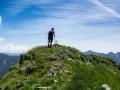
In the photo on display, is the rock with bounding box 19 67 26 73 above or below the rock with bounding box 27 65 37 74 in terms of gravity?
below

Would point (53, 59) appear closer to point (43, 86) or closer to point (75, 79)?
point (43, 86)

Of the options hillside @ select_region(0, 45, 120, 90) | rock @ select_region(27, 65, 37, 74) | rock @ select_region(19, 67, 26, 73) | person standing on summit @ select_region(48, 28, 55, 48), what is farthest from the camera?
person standing on summit @ select_region(48, 28, 55, 48)

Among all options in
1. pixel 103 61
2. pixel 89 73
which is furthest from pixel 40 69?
pixel 103 61

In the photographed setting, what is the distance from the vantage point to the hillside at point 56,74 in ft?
94.5

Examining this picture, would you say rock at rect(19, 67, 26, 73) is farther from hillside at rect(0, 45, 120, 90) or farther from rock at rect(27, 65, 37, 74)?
rock at rect(27, 65, 37, 74)

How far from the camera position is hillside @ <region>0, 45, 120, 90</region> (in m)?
28.8

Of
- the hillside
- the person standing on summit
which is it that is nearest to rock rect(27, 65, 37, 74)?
the hillside

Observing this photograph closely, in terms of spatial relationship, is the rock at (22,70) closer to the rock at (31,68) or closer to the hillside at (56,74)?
the hillside at (56,74)

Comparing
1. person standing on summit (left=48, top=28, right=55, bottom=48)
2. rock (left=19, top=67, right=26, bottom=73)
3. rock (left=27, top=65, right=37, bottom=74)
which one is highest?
person standing on summit (left=48, top=28, right=55, bottom=48)

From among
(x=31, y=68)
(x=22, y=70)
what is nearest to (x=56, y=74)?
(x=31, y=68)

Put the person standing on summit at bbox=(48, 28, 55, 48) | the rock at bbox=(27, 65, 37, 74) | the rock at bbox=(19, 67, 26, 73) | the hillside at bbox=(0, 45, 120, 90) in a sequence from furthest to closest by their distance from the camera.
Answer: the person standing on summit at bbox=(48, 28, 55, 48)
the rock at bbox=(19, 67, 26, 73)
the rock at bbox=(27, 65, 37, 74)
the hillside at bbox=(0, 45, 120, 90)

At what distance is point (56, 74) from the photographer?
35750 millimetres

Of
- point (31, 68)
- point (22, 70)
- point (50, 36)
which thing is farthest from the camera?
point (50, 36)

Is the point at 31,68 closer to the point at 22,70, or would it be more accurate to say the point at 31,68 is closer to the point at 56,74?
the point at 22,70
